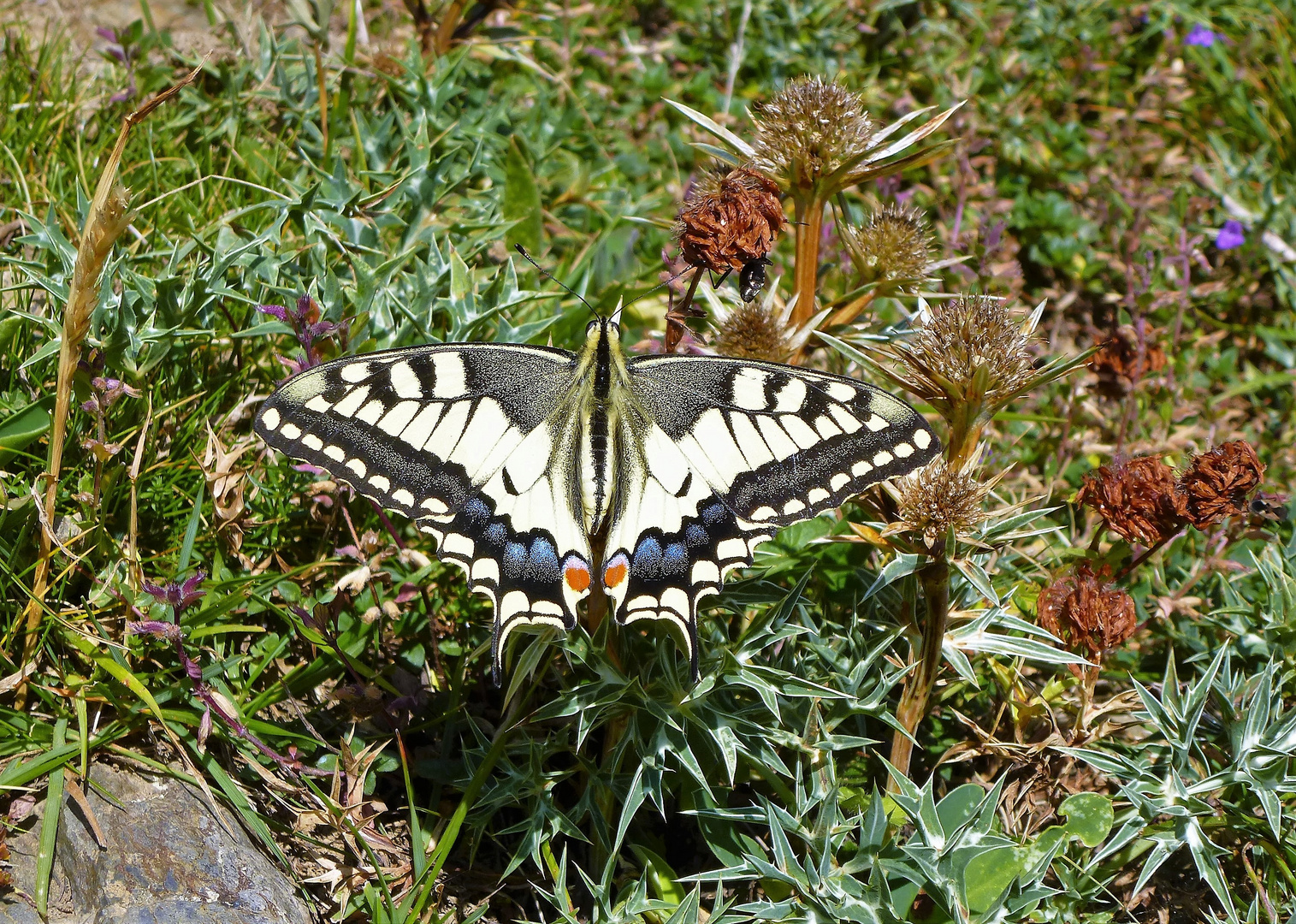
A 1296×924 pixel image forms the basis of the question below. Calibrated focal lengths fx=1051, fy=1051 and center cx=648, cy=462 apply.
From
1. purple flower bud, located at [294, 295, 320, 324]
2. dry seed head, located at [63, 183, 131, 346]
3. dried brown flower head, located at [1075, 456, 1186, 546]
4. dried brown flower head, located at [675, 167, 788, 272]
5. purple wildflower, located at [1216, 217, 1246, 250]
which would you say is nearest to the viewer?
dry seed head, located at [63, 183, 131, 346]

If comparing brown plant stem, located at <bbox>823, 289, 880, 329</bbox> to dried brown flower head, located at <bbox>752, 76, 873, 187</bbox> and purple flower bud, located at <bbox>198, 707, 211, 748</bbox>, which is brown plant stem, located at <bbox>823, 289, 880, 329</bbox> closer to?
dried brown flower head, located at <bbox>752, 76, 873, 187</bbox>

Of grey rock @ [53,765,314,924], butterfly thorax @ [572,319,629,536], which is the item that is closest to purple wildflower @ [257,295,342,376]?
butterfly thorax @ [572,319,629,536]

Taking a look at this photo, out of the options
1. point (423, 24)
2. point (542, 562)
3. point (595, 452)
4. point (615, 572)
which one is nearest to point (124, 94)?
point (423, 24)

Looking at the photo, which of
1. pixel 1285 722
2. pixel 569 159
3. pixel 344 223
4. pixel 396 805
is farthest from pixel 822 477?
pixel 569 159

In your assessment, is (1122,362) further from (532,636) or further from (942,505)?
(532,636)

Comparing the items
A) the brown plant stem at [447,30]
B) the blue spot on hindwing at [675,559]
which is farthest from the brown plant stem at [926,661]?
the brown plant stem at [447,30]

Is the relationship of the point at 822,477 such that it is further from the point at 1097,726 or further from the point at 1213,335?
the point at 1213,335
